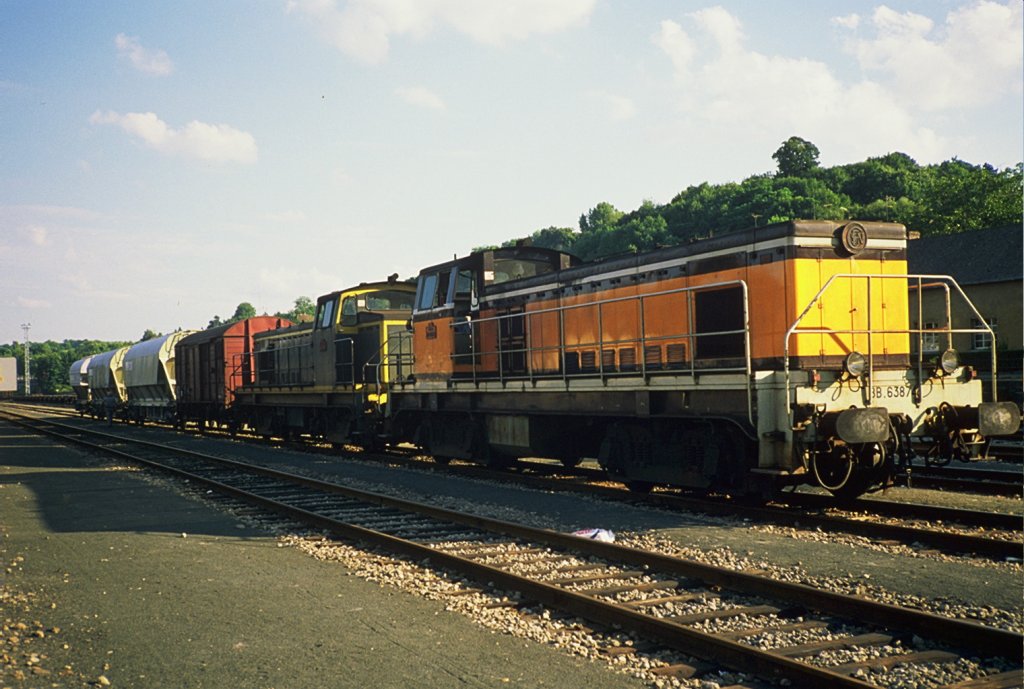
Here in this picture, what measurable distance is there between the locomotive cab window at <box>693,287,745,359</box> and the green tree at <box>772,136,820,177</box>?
96.2 meters

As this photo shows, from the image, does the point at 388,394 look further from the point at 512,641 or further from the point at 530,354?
the point at 512,641

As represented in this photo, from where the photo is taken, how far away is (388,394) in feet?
55.6

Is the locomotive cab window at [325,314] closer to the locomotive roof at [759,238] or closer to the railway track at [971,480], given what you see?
the locomotive roof at [759,238]

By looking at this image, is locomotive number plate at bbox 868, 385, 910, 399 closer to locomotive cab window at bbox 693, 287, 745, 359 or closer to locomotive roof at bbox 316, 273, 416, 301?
locomotive cab window at bbox 693, 287, 745, 359

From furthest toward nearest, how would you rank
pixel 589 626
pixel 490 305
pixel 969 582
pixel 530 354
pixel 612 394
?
pixel 490 305 < pixel 530 354 < pixel 612 394 < pixel 969 582 < pixel 589 626

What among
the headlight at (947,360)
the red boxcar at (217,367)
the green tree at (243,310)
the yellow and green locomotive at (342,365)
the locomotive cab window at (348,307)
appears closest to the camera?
the headlight at (947,360)

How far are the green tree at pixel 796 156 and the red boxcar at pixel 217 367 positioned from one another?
84.5 meters

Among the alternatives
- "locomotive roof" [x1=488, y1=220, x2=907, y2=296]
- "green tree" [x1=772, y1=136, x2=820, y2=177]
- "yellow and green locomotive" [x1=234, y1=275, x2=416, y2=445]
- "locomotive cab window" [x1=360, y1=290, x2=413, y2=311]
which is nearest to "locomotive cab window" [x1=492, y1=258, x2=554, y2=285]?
"locomotive roof" [x1=488, y1=220, x2=907, y2=296]

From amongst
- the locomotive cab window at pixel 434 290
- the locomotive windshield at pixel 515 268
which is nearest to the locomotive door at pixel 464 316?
the locomotive cab window at pixel 434 290

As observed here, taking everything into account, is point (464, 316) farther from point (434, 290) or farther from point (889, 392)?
point (889, 392)

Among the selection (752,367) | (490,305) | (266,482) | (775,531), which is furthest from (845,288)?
(266,482)

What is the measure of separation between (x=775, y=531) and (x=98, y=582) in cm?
626

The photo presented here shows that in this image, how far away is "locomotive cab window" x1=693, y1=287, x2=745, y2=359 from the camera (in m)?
9.98

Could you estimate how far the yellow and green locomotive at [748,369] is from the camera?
8.99 meters
